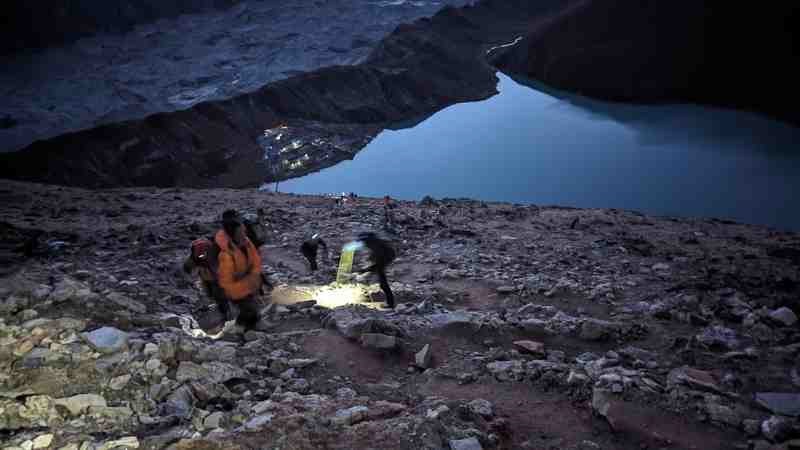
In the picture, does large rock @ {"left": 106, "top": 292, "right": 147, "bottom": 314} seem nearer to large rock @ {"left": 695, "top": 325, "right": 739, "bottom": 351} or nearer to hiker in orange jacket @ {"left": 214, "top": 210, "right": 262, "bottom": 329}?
hiker in orange jacket @ {"left": 214, "top": 210, "right": 262, "bottom": 329}

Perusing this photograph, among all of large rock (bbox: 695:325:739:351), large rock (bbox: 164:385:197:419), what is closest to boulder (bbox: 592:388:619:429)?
large rock (bbox: 695:325:739:351)

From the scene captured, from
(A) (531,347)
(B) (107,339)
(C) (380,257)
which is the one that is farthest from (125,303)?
(A) (531,347)

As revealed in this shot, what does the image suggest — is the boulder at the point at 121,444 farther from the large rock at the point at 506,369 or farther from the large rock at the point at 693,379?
the large rock at the point at 693,379

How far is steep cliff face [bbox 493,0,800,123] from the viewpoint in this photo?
17781mm

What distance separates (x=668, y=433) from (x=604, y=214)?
8505mm

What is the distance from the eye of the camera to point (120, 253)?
7.34 m

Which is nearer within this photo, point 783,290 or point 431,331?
point 431,331

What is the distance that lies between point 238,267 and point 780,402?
409 centimetres

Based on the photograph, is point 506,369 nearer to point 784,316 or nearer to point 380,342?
point 380,342

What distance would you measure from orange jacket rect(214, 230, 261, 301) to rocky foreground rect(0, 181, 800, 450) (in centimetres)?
42

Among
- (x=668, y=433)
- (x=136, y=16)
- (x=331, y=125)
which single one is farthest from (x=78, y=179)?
(x=668, y=433)

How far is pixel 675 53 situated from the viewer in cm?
2098

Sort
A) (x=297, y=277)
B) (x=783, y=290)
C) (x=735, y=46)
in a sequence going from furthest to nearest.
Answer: (x=735, y=46) < (x=297, y=277) < (x=783, y=290)

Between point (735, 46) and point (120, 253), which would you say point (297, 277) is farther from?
point (735, 46)
